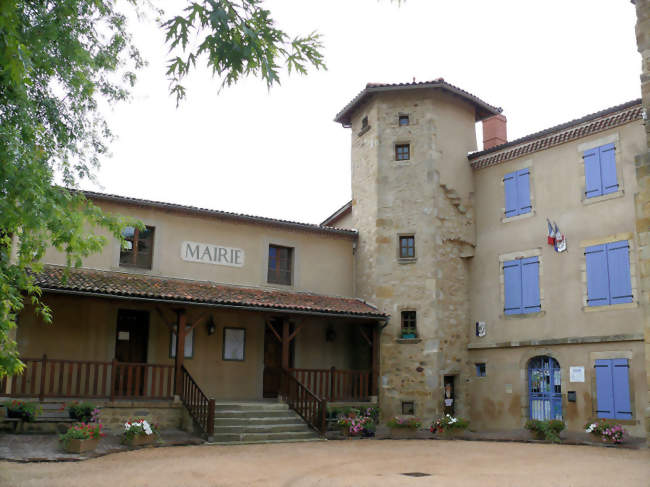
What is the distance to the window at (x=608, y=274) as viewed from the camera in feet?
42.5

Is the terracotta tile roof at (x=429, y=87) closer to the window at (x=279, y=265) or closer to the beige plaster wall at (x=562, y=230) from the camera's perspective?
the beige plaster wall at (x=562, y=230)

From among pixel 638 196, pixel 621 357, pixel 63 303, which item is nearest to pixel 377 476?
pixel 638 196

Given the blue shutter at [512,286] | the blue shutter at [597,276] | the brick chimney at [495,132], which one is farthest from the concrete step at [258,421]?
the brick chimney at [495,132]

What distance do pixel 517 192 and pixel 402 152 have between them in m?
3.02

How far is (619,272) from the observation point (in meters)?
13.1

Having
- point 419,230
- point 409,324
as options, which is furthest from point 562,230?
point 409,324

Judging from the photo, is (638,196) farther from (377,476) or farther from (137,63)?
(137,63)

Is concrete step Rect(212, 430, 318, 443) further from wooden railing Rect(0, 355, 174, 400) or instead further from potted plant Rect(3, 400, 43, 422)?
potted plant Rect(3, 400, 43, 422)

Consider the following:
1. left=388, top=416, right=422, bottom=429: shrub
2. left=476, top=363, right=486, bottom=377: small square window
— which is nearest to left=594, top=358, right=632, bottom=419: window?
left=476, top=363, right=486, bottom=377: small square window

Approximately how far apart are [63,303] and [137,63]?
18.6 feet

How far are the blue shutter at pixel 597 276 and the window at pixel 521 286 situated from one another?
124cm

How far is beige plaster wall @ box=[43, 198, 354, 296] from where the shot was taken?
14.5 metres

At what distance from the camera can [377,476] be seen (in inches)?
344

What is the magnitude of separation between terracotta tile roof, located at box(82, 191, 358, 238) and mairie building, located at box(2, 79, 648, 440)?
46 millimetres
